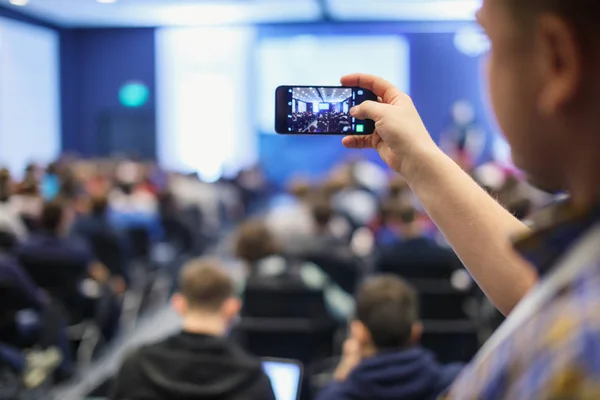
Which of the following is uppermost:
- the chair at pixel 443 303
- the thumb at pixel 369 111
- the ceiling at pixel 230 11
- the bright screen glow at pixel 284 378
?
the ceiling at pixel 230 11

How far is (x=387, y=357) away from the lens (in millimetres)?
1859

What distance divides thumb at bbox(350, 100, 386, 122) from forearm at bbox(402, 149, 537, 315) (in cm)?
10

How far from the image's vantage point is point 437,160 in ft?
3.30

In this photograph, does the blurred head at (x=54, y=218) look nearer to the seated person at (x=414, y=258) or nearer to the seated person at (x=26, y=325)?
the seated person at (x=26, y=325)

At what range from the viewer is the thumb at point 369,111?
3.43ft

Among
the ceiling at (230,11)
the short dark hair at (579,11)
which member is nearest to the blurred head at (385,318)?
the short dark hair at (579,11)

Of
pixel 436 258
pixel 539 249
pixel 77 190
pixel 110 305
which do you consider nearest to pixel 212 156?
pixel 77 190

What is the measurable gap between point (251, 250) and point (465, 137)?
9.27m

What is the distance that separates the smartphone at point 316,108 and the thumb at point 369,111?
0.22 ft

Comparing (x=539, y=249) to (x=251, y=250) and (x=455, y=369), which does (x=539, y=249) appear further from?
(x=251, y=250)

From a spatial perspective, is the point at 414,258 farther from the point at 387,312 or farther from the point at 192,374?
the point at 192,374

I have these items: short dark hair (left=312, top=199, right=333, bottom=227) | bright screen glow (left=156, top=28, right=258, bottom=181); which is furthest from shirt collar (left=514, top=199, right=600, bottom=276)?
bright screen glow (left=156, top=28, right=258, bottom=181)

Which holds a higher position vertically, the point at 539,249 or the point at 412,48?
the point at 412,48

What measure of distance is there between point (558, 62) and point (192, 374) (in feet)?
5.16
